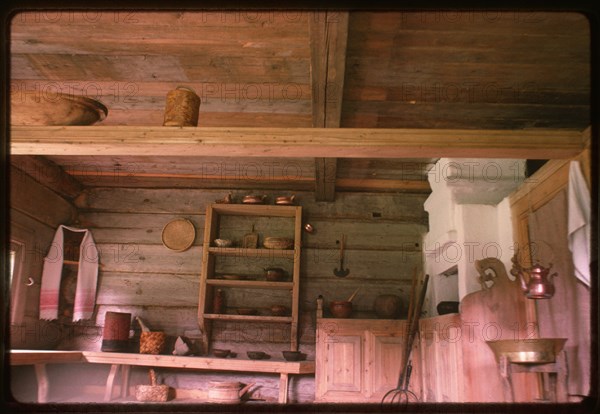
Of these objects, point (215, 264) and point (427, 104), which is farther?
point (215, 264)

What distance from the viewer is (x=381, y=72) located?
11.2ft

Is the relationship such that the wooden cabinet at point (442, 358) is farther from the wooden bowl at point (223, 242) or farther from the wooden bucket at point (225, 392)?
the wooden bowl at point (223, 242)

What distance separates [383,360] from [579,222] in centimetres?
259

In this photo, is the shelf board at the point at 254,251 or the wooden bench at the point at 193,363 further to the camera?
the shelf board at the point at 254,251

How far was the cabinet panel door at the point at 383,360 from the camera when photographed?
5.19 m

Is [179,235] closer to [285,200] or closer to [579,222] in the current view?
[285,200]

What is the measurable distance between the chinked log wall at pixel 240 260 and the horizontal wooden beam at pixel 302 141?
2.85 m

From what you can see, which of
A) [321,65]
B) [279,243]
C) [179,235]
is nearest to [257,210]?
[279,243]

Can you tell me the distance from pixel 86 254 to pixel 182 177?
1413 millimetres

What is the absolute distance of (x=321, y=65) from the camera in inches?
118

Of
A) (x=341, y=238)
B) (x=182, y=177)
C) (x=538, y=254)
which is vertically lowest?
(x=538, y=254)

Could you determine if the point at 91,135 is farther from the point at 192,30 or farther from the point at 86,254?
the point at 86,254

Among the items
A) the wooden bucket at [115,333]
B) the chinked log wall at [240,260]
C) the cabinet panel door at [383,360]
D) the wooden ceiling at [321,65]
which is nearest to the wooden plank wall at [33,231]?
the chinked log wall at [240,260]

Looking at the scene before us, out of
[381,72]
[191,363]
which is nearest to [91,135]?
[381,72]
